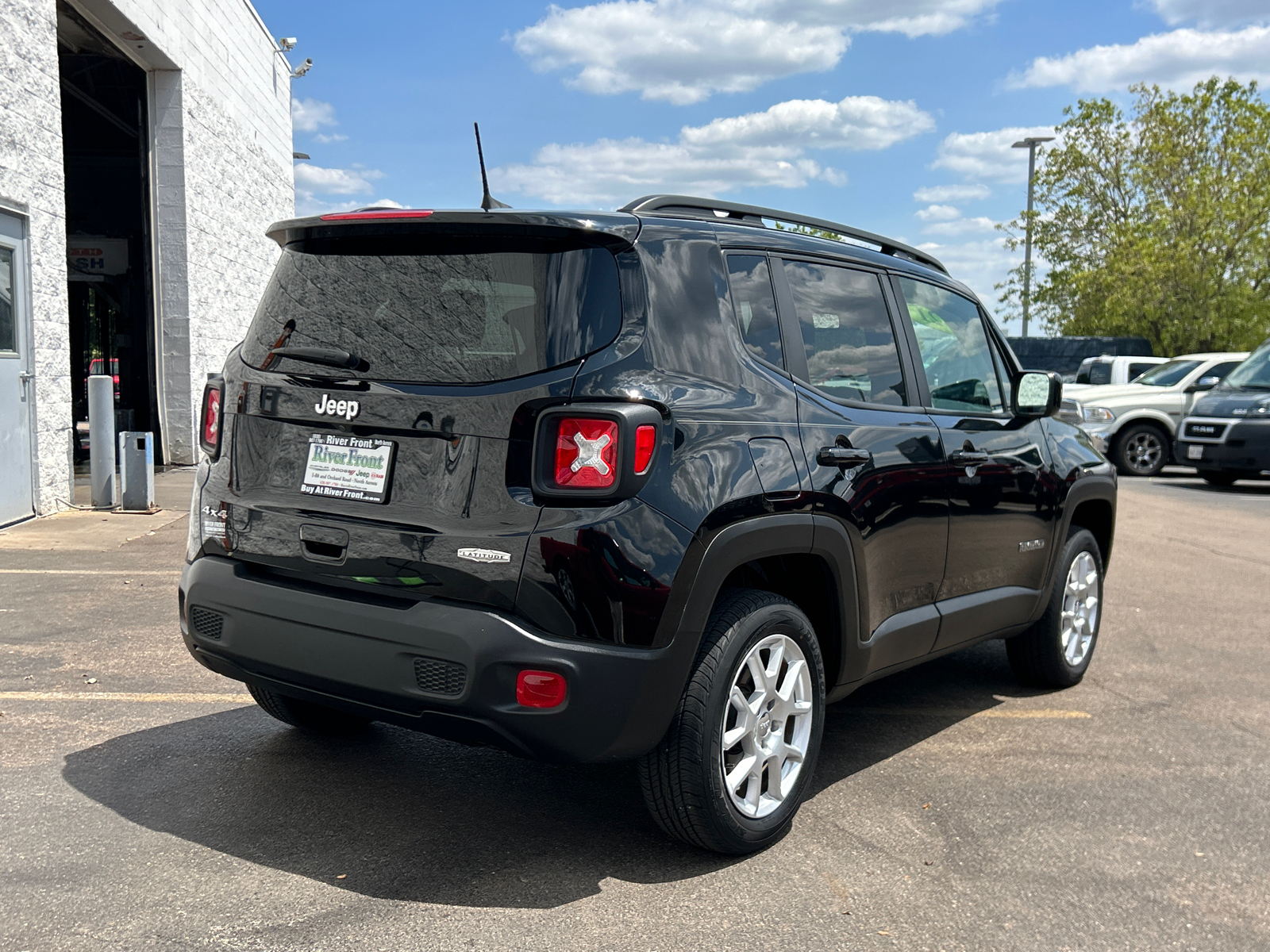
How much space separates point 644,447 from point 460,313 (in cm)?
66

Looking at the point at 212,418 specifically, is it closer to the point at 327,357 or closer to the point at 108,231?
the point at 327,357

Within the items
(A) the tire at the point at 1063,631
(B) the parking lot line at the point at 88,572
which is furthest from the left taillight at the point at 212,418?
(B) the parking lot line at the point at 88,572

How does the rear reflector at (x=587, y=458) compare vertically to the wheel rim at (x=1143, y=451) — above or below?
above

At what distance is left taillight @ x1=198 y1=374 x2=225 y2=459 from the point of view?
12.2 feet

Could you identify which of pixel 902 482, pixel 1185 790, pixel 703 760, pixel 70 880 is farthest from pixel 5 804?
pixel 1185 790

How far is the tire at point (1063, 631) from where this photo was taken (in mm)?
5426

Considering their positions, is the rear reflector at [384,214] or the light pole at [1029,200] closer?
the rear reflector at [384,214]

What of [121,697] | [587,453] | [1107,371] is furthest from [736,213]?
[1107,371]

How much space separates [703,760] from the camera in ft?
10.8

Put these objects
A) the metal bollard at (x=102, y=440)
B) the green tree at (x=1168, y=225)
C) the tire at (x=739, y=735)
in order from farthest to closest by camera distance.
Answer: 1. the green tree at (x=1168, y=225)
2. the metal bollard at (x=102, y=440)
3. the tire at (x=739, y=735)

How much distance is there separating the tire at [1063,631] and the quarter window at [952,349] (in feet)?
3.00

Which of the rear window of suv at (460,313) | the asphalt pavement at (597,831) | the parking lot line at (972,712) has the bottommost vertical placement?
A: the parking lot line at (972,712)

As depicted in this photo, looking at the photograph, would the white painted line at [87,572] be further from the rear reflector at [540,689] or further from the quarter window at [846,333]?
the rear reflector at [540,689]

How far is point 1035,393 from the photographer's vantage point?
505 cm
